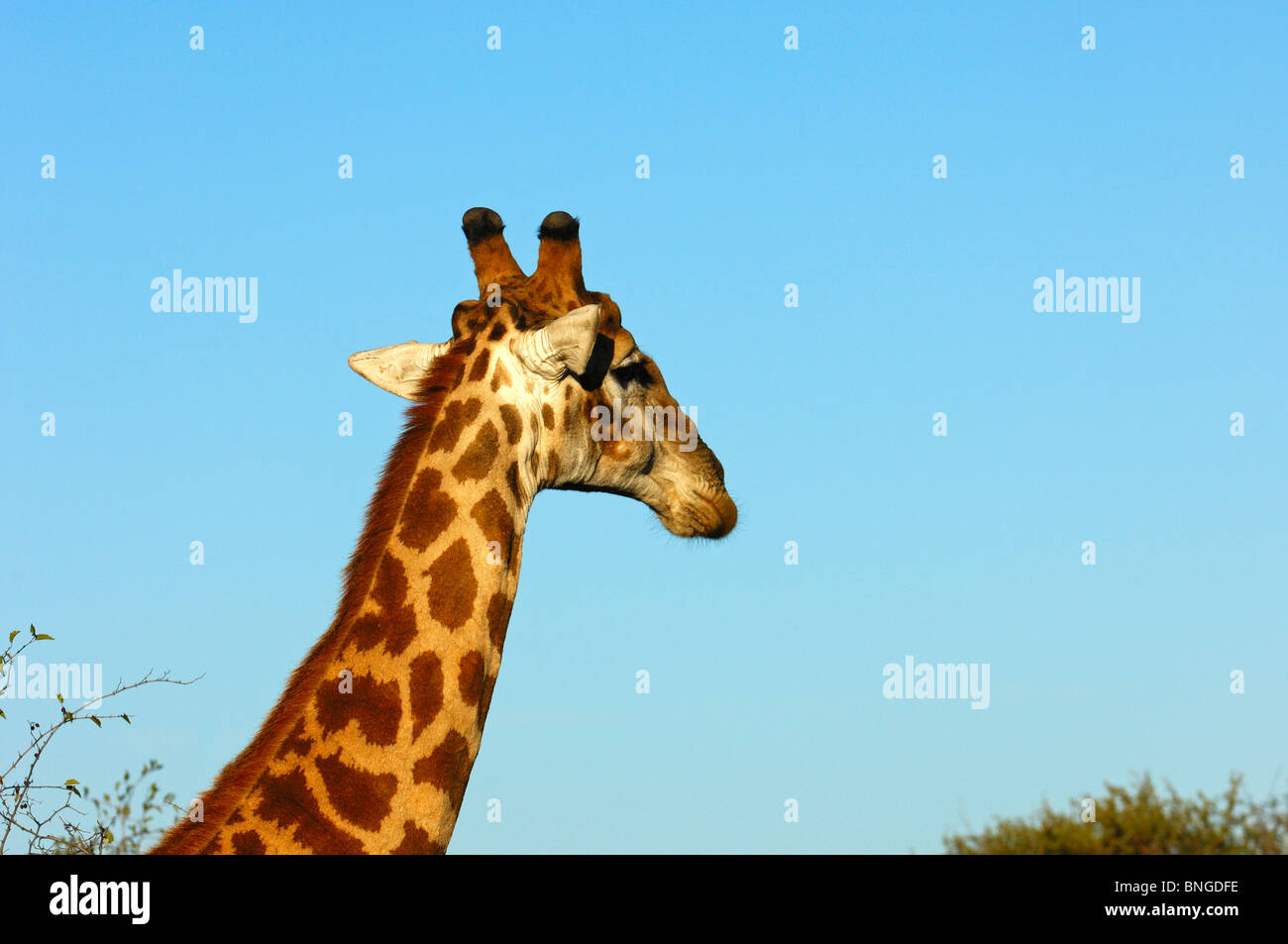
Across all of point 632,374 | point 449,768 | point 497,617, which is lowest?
point 449,768

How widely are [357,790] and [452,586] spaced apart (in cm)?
125

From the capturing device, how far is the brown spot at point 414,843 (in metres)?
7.27

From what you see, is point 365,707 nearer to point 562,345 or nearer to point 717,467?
point 562,345

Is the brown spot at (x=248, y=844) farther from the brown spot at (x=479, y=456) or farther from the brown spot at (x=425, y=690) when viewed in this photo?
the brown spot at (x=479, y=456)

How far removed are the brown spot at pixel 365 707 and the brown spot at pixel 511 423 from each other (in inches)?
66.8

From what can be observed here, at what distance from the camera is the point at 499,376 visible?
862cm

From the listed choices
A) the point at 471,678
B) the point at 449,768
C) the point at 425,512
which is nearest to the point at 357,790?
the point at 449,768

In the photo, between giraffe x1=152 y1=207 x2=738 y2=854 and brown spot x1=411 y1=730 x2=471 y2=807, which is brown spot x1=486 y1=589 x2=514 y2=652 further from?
brown spot x1=411 y1=730 x2=471 y2=807

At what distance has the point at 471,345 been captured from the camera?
8.86 meters

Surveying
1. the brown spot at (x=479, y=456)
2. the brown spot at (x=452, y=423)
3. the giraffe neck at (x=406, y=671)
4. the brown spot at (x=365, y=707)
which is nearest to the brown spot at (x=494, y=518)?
the giraffe neck at (x=406, y=671)

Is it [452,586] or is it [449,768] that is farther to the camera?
[452,586]
